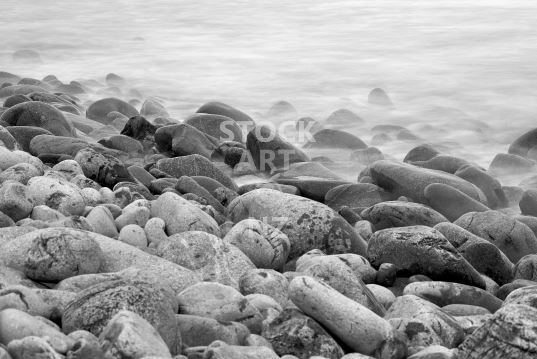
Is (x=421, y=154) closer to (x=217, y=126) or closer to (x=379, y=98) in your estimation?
(x=217, y=126)

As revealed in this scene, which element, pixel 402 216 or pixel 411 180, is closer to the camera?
pixel 402 216

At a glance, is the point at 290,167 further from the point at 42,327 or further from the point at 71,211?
the point at 42,327

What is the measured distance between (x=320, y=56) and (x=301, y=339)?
1250 centimetres

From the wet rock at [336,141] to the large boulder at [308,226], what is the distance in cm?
380

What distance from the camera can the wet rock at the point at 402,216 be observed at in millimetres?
5152

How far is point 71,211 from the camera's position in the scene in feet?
13.9

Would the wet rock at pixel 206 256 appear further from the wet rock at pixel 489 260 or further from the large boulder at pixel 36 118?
the large boulder at pixel 36 118

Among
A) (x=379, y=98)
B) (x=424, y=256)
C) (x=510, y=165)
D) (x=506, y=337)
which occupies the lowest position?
(x=379, y=98)

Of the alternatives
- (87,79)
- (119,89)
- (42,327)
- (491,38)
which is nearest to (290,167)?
(42,327)

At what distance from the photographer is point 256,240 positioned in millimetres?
4023

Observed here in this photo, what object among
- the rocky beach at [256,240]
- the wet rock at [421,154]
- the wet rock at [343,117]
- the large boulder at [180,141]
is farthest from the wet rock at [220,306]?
the wet rock at [343,117]

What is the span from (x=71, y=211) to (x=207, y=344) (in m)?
1.70

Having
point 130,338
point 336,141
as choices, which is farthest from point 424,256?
point 336,141

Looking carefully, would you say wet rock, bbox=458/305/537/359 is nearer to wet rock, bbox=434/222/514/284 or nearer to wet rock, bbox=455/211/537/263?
wet rock, bbox=434/222/514/284
